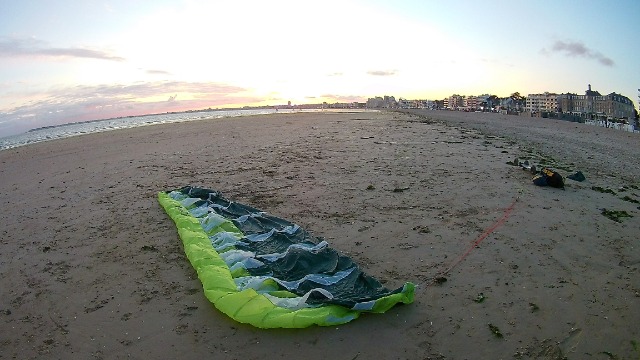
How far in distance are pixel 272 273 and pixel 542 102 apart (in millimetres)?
142379

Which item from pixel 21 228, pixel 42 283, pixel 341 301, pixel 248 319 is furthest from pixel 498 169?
pixel 21 228

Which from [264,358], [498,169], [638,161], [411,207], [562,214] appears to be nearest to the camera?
[264,358]

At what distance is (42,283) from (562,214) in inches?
281

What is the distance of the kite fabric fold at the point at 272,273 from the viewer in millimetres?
3564

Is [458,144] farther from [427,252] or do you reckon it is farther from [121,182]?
[121,182]

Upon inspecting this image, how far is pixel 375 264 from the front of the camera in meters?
4.71

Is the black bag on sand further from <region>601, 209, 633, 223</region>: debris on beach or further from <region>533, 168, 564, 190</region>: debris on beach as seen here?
<region>601, 209, 633, 223</region>: debris on beach

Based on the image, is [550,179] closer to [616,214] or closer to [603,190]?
[603,190]

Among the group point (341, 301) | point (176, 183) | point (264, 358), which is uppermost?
point (176, 183)

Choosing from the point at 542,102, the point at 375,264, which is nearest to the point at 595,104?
the point at 542,102

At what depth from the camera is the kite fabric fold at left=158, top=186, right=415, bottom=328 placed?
11.7ft

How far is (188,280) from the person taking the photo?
4.48m

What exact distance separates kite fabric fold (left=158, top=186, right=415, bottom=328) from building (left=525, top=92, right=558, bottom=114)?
418 feet

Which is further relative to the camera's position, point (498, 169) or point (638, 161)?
point (638, 161)
